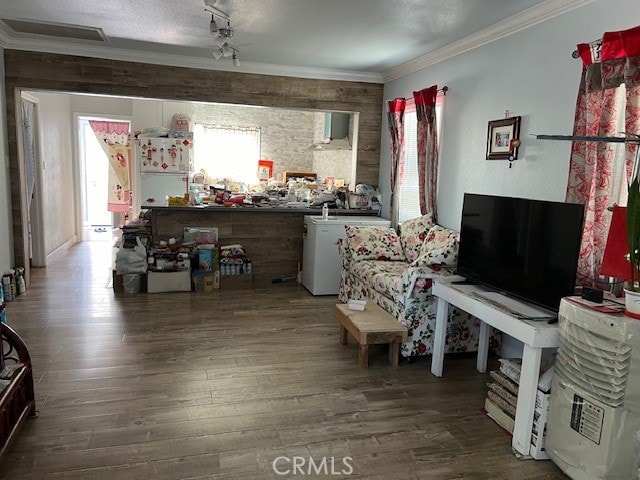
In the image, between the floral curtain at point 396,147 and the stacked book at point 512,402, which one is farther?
the floral curtain at point 396,147

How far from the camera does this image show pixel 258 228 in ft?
18.3

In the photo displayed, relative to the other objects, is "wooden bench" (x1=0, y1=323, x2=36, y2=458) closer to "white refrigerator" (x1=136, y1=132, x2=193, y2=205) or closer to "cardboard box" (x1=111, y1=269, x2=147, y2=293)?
"cardboard box" (x1=111, y1=269, x2=147, y2=293)

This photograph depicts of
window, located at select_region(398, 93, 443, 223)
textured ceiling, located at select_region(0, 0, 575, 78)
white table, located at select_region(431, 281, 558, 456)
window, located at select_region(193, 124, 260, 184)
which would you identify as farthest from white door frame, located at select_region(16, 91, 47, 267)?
white table, located at select_region(431, 281, 558, 456)

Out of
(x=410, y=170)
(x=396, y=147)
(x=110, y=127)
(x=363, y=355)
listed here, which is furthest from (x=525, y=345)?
(x=110, y=127)

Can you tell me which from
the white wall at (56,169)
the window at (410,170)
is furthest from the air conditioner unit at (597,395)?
the white wall at (56,169)

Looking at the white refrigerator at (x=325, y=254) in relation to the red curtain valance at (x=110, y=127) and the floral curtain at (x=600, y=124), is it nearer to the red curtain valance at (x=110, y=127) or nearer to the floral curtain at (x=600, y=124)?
the floral curtain at (x=600, y=124)

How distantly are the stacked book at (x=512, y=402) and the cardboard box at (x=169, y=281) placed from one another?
3.39m

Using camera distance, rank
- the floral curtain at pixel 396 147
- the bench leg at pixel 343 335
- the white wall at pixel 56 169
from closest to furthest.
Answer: the bench leg at pixel 343 335 → the floral curtain at pixel 396 147 → the white wall at pixel 56 169

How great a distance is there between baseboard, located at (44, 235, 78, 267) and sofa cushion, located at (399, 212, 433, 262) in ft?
15.1

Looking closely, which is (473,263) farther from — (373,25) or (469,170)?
(373,25)

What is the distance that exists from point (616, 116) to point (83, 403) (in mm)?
3360

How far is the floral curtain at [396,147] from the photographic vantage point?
5.04 m

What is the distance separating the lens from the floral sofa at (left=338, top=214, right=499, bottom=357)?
3.38m

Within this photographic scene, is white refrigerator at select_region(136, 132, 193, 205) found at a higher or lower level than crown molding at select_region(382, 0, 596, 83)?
lower
